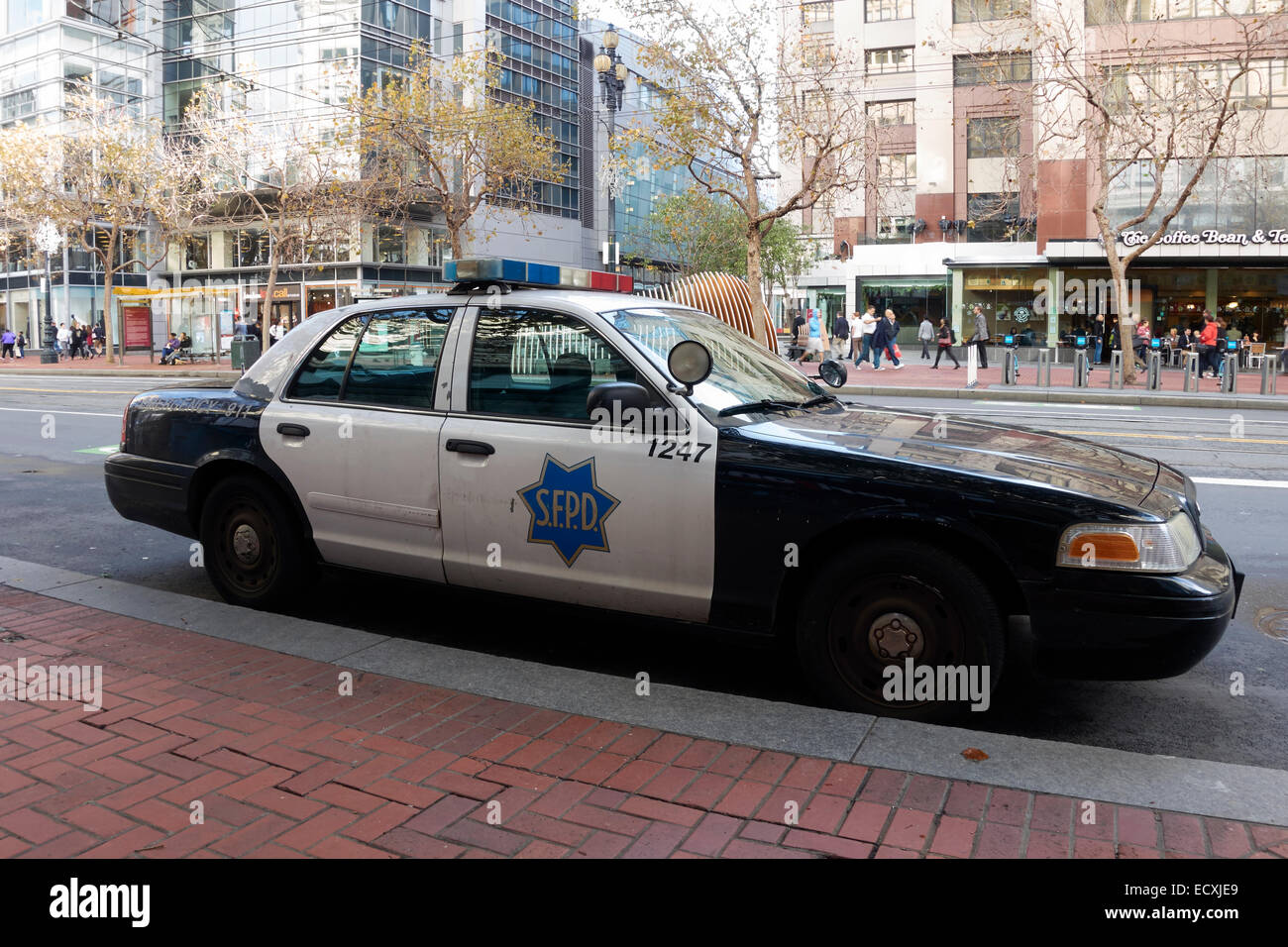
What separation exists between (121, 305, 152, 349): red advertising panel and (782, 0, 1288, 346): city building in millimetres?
29069

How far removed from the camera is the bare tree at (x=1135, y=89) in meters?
23.8

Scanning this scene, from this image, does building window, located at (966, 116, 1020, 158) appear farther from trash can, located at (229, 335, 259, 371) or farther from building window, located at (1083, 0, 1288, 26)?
trash can, located at (229, 335, 259, 371)

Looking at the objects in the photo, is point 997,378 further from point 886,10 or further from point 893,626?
point 886,10

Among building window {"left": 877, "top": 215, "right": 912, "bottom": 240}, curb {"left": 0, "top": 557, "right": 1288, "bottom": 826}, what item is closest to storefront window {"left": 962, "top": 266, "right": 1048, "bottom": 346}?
building window {"left": 877, "top": 215, "right": 912, "bottom": 240}

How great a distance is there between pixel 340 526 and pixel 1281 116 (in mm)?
40721

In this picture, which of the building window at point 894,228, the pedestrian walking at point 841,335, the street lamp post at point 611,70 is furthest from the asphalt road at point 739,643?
the building window at point 894,228

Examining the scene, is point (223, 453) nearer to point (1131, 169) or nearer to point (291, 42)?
point (1131, 169)

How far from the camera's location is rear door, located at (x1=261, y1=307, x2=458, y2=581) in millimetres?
4695

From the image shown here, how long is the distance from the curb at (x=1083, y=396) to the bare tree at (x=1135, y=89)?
3.26m

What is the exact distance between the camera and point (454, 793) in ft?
10.3

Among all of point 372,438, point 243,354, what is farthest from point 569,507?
point 243,354

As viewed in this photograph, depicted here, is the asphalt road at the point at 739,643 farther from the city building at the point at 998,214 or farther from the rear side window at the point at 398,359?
the city building at the point at 998,214

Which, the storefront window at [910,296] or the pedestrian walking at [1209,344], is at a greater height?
the storefront window at [910,296]

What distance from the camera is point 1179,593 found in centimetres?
346
